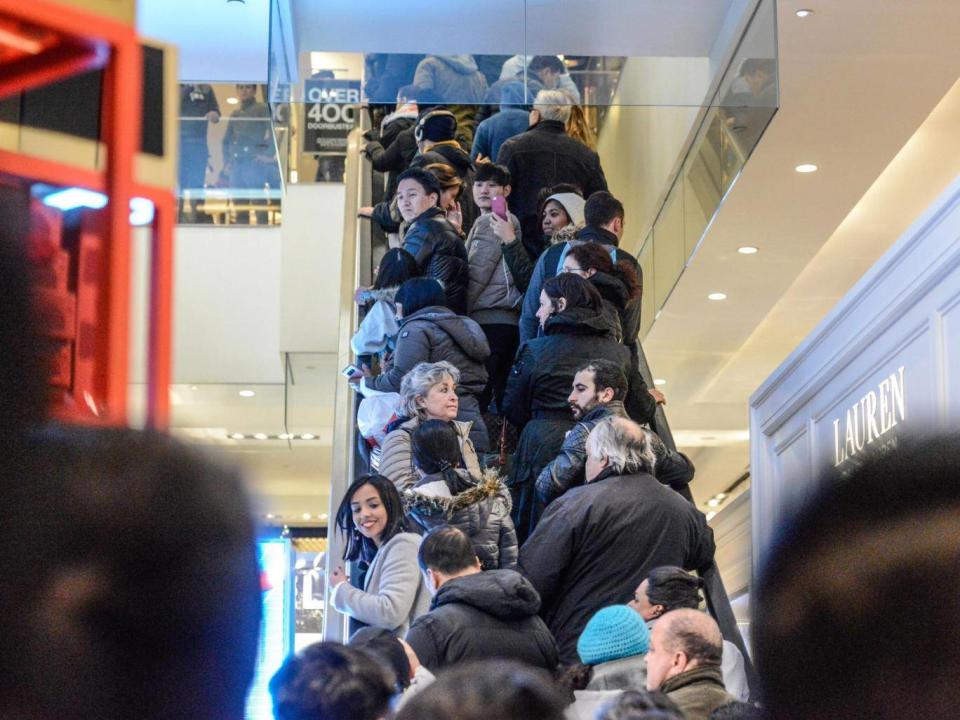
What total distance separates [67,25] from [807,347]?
13.8 ft

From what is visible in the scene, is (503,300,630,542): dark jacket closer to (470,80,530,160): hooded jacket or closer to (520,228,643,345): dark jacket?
(520,228,643,345): dark jacket

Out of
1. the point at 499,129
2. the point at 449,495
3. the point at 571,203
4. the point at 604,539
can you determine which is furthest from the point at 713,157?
the point at 604,539

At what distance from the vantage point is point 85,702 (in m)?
0.58

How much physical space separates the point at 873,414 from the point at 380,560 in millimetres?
1697

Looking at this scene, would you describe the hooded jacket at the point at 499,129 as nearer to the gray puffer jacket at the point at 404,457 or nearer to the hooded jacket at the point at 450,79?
the hooded jacket at the point at 450,79

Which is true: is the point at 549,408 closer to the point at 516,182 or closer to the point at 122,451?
the point at 516,182

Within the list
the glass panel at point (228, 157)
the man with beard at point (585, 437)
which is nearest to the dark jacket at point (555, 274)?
the man with beard at point (585, 437)

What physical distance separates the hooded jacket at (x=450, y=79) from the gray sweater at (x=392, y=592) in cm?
320

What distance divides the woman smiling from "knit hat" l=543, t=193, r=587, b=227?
3032 millimetres

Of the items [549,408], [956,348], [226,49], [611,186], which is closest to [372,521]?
[549,408]

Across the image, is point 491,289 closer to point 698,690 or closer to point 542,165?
point 542,165

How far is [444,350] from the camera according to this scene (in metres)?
6.48

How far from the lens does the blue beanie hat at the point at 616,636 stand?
3.91 meters

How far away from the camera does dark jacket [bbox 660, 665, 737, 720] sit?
11.0ft
